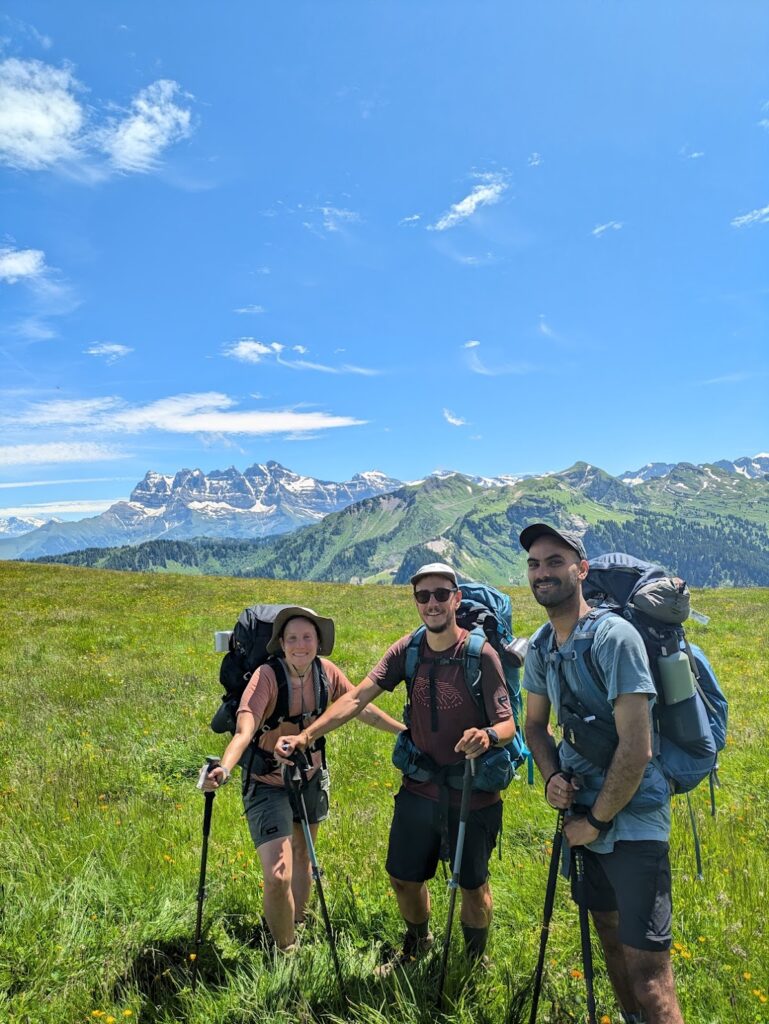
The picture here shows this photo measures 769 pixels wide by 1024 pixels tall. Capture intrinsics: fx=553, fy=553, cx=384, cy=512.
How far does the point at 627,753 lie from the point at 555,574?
113 centimetres

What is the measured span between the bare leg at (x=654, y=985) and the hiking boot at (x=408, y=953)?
175 centimetres

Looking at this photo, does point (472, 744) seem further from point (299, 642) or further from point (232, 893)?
point (232, 893)

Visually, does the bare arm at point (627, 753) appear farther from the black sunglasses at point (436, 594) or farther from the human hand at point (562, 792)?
the black sunglasses at point (436, 594)

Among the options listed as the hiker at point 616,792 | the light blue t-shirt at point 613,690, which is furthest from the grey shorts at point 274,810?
the light blue t-shirt at point 613,690

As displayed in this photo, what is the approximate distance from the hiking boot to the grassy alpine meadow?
0.43 ft

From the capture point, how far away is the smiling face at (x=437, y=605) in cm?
443

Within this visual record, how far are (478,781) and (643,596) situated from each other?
6.46 ft

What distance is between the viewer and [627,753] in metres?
3.17

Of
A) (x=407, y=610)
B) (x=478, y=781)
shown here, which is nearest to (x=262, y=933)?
(x=478, y=781)

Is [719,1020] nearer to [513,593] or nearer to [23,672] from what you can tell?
[23,672]

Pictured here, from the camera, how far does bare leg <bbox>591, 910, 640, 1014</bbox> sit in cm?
A: 371

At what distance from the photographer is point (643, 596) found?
3441 mm

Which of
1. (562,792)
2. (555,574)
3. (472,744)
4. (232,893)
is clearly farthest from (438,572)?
(232,893)

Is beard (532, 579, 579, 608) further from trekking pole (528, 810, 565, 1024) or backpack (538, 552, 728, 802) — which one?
trekking pole (528, 810, 565, 1024)
